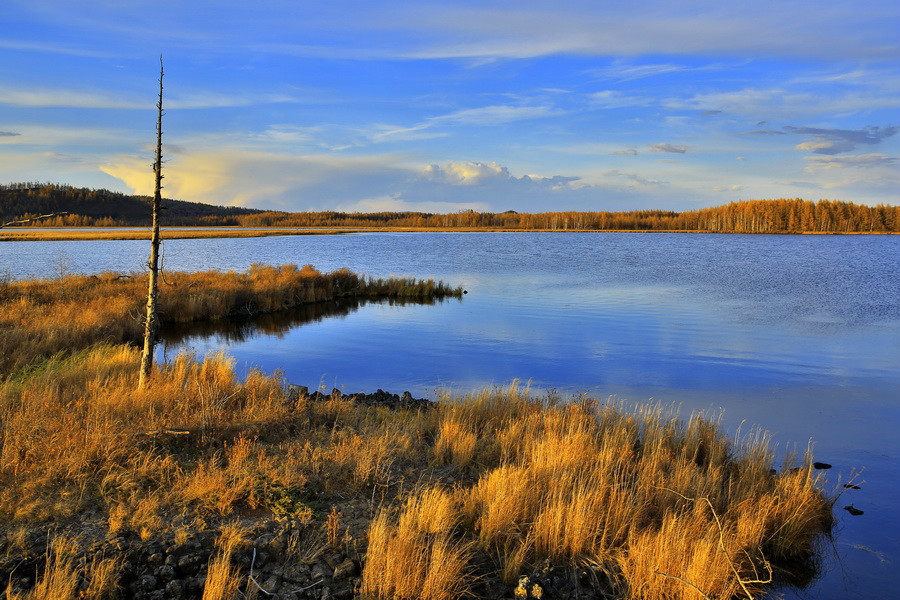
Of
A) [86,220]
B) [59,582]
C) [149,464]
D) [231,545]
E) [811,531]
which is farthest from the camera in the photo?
[86,220]

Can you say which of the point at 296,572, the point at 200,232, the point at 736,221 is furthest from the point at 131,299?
the point at 736,221

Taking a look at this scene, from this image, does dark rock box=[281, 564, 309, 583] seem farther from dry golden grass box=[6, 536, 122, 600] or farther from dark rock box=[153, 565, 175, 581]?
dry golden grass box=[6, 536, 122, 600]

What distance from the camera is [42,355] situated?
41.3 ft

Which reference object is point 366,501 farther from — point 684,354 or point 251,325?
point 251,325

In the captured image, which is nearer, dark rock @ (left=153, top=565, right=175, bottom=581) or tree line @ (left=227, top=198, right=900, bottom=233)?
dark rock @ (left=153, top=565, right=175, bottom=581)

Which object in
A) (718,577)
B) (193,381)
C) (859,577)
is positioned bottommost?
(859,577)

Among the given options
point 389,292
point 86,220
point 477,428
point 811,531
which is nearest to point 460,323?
point 389,292

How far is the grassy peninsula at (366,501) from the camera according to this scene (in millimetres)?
5160

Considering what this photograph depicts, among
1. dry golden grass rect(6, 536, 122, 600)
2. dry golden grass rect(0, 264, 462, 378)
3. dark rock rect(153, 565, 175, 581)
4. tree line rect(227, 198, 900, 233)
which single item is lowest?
dark rock rect(153, 565, 175, 581)

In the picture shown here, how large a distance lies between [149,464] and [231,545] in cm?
210

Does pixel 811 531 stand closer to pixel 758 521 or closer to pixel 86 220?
pixel 758 521

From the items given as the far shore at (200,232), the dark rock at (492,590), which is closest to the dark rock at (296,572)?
the dark rock at (492,590)

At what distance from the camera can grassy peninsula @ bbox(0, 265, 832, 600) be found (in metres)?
5.16

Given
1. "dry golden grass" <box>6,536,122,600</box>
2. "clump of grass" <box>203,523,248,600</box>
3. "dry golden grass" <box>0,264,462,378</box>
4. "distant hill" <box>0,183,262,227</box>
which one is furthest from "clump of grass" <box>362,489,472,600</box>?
"distant hill" <box>0,183,262,227</box>
